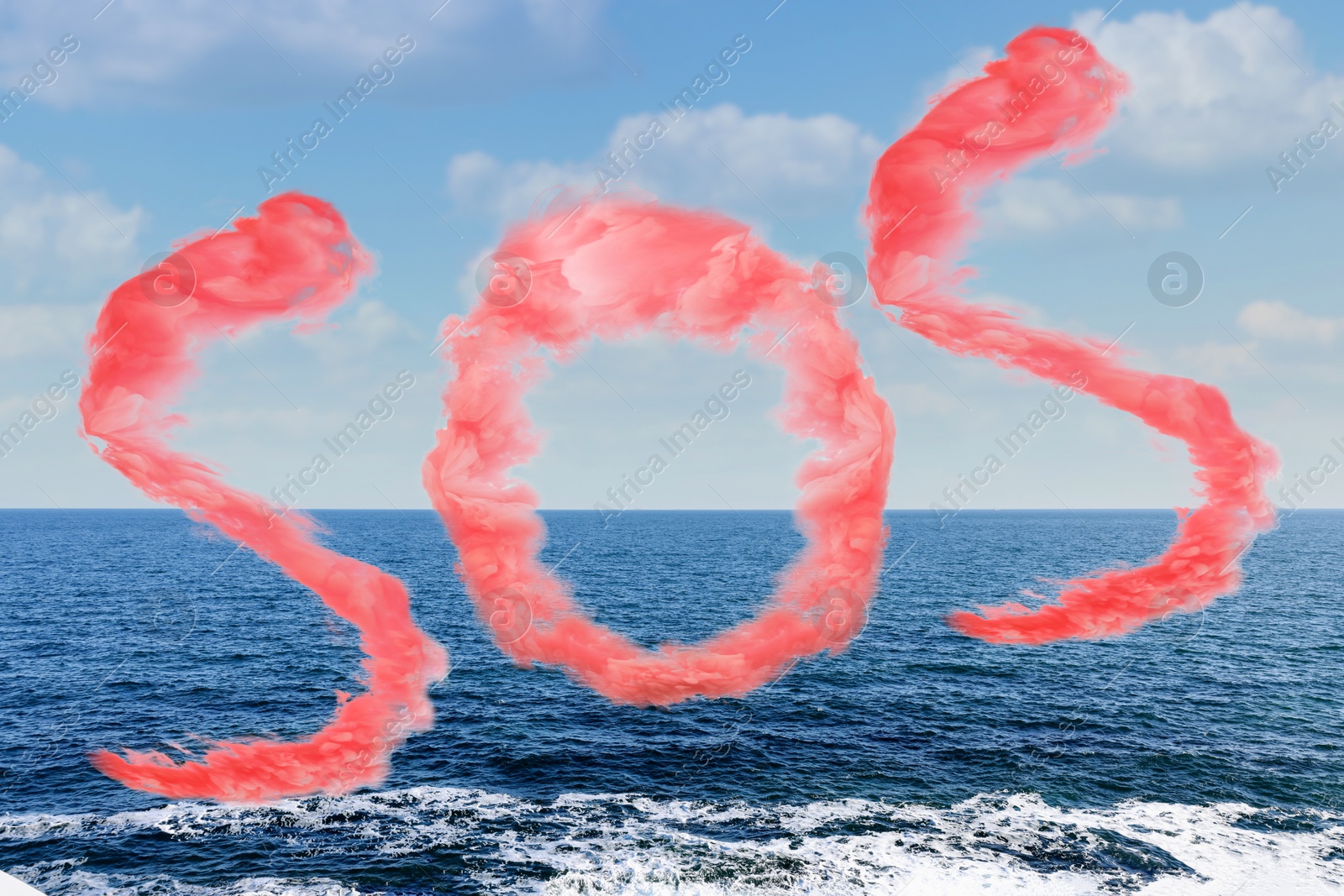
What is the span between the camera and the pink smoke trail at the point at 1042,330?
25.0 meters

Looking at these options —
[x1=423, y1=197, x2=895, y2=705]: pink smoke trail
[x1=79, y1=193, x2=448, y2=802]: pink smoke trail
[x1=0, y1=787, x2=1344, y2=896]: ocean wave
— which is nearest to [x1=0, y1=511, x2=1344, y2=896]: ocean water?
[x1=0, y1=787, x2=1344, y2=896]: ocean wave

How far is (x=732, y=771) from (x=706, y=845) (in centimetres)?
724

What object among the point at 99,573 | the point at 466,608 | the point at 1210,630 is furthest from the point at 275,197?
the point at 99,573

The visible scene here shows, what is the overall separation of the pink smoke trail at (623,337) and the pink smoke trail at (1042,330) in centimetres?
360

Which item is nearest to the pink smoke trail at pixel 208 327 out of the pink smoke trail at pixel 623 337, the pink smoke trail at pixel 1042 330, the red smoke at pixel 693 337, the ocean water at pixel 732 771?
the red smoke at pixel 693 337

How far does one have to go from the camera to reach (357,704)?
114 feet

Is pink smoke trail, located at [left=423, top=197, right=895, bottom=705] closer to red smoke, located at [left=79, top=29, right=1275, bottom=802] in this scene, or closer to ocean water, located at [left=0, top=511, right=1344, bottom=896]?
red smoke, located at [left=79, top=29, right=1275, bottom=802]

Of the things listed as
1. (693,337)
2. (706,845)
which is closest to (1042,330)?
(693,337)

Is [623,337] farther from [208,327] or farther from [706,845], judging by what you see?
[706,845]

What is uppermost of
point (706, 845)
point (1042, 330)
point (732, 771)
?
point (1042, 330)

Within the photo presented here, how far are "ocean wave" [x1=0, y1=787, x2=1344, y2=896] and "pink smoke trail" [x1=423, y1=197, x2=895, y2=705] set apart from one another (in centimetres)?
1180

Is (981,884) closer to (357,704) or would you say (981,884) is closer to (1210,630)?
(357,704)

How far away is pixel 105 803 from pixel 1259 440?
54386 mm

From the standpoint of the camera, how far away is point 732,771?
4059 cm
